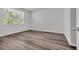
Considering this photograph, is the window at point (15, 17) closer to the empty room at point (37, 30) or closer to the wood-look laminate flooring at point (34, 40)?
the empty room at point (37, 30)

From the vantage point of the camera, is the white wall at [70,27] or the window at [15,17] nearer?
the white wall at [70,27]

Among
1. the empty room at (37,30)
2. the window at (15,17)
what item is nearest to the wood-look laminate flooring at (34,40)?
the empty room at (37,30)

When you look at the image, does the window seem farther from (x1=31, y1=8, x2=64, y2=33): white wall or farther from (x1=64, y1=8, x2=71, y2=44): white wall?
(x1=64, y1=8, x2=71, y2=44): white wall

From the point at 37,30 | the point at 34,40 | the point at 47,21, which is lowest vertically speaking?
the point at 34,40

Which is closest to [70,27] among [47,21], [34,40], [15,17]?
[47,21]

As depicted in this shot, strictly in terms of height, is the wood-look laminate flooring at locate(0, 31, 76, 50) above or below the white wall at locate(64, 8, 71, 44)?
below

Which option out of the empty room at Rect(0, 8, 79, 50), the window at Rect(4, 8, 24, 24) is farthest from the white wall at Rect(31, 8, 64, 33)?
the window at Rect(4, 8, 24, 24)

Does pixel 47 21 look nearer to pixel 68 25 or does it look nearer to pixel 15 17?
pixel 68 25

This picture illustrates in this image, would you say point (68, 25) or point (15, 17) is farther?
point (15, 17)

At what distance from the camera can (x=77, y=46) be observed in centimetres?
68

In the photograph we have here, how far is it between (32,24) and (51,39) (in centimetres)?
31

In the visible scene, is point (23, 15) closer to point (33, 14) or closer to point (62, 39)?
point (33, 14)
